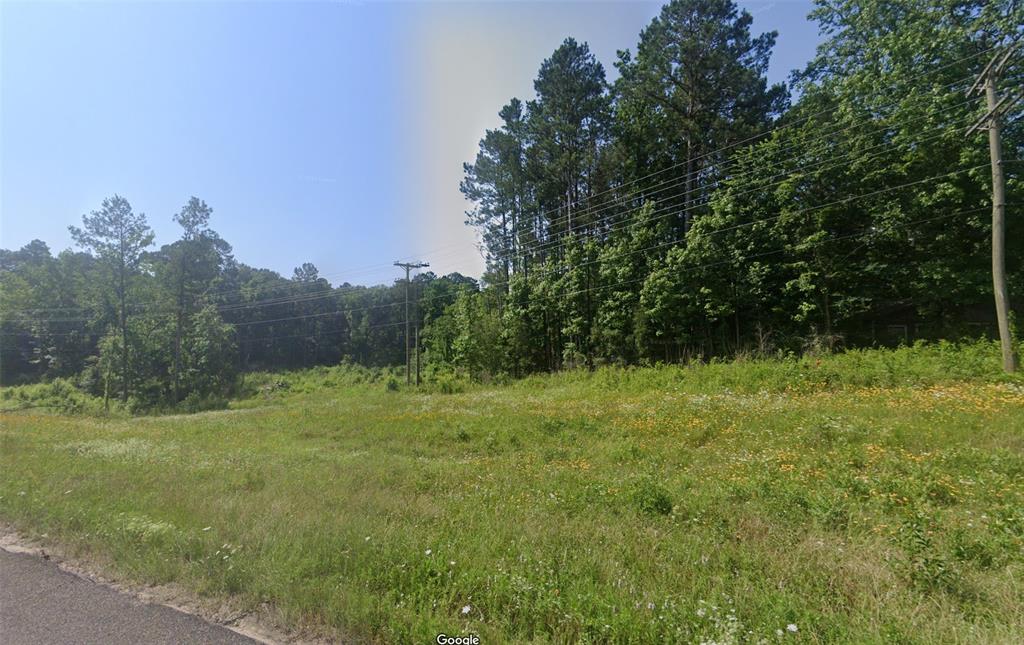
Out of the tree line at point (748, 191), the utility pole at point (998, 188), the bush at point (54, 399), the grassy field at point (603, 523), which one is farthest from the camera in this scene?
the bush at point (54, 399)

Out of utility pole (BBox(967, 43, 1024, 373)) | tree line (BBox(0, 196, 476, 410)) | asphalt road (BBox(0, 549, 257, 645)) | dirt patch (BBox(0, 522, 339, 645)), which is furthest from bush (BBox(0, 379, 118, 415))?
utility pole (BBox(967, 43, 1024, 373))

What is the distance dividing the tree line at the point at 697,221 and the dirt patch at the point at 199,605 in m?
23.8

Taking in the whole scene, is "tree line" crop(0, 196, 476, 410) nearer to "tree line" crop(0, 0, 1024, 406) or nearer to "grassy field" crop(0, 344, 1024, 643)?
"tree line" crop(0, 0, 1024, 406)

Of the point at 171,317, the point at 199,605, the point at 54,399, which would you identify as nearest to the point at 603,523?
the point at 199,605

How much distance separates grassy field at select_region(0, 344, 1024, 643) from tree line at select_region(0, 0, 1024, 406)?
13.1 meters

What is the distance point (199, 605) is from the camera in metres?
3.42

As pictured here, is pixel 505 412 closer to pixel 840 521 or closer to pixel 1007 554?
pixel 840 521

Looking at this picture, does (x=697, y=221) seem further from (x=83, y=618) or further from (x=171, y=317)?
(x=171, y=317)

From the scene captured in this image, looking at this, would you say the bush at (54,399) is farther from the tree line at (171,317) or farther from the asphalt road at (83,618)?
the asphalt road at (83,618)

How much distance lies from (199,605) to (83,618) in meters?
0.79

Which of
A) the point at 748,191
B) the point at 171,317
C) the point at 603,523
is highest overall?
the point at 748,191

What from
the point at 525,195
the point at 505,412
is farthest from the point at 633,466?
the point at 525,195

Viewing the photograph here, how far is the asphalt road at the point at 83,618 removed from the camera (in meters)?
3.01

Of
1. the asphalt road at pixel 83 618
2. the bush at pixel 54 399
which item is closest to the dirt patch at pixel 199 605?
the asphalt road at pixel 83 618
